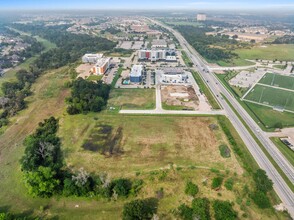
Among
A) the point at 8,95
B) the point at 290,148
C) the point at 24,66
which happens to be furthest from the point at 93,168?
the point at 24,66

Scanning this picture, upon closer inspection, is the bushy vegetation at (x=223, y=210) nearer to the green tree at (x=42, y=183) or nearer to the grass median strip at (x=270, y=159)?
the grass median strip at (x=270, y=159)

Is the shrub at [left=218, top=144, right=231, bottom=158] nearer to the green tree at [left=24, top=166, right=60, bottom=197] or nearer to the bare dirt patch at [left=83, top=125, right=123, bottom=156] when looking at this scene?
the bare dirt patch at [left=83, top=125, right=123, bottom=156]

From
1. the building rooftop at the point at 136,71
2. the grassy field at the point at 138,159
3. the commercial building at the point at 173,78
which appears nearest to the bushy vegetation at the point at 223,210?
the grassy field at the point at 138,159

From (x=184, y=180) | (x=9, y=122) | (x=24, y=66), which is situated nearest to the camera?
(x=184, y=180)

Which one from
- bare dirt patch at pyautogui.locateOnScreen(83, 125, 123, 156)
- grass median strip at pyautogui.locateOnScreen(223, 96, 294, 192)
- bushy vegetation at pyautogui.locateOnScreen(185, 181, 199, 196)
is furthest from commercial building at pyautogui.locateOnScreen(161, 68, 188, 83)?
bushy vegetation at pyautogui.locateOnScreen(185, 181, 199, 196)

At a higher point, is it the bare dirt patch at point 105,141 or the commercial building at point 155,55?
the commercial building at point 155,55

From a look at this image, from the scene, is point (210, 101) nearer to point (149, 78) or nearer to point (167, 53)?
point (149, 78)
